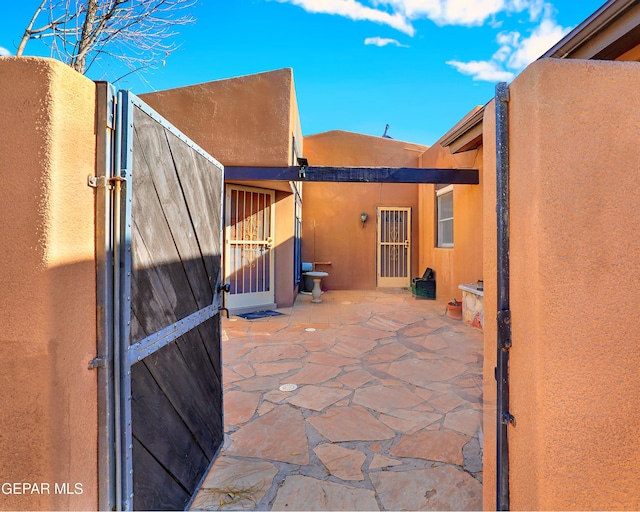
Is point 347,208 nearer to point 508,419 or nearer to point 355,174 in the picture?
point 355,174

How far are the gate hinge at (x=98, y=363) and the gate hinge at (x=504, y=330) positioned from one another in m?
1.52

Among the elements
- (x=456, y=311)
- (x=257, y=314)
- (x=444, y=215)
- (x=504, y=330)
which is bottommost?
(x=257, y=314)

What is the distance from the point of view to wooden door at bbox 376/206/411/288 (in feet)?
33.2

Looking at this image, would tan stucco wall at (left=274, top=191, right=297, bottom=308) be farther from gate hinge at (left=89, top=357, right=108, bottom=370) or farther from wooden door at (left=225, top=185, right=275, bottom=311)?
gate hinge at (left=89, top=357, right=108, bottom=370)

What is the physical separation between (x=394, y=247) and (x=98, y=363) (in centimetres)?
950

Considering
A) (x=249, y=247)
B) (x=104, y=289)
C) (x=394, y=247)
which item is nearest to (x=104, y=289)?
(x=104, y=289)

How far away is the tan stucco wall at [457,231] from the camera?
20.2ft

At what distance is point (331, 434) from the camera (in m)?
2.56

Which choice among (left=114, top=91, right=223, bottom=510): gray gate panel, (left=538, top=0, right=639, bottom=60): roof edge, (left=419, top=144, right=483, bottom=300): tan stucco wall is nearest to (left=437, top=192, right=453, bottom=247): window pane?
(left=419, top=144, right=483, bottom=300): tan stucco wall

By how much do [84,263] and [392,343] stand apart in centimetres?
437

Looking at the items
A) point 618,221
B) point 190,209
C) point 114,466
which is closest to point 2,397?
point 114,466

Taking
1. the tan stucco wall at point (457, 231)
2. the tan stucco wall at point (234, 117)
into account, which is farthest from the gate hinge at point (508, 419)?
the tan stucco wall at point (234, 117)

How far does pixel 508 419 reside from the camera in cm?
136

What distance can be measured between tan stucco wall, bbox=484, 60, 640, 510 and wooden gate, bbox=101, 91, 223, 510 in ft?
5.04
